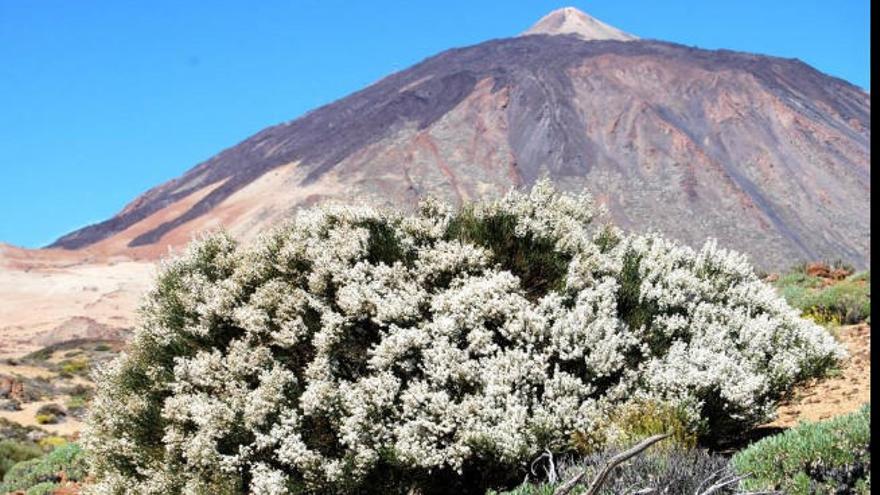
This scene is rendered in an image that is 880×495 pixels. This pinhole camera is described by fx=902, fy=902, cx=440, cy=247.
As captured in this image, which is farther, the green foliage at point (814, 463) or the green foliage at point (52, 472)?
the green foliage at point (52, 472)

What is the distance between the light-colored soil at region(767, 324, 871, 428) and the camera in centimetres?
930

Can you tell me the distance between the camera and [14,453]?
19.7 metres

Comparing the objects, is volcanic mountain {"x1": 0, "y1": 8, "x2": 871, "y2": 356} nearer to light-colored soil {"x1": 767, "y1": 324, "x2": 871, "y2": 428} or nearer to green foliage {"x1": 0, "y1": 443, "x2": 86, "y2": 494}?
green foliage {"x1": 0, "y1": 443, "x2": 86, "y2": 494}

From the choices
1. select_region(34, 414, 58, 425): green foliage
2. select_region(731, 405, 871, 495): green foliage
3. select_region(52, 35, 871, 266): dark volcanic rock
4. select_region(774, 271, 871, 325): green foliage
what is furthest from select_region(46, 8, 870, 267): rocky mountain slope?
select_region(731, 405, 871, 495): green foliage

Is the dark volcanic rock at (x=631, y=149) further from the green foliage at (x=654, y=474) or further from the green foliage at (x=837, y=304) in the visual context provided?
the green foliage at (x=654, y=474)

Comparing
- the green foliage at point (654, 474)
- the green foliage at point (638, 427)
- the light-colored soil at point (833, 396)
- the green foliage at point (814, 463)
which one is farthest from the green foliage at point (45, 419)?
the green foliage at point (814, 463)

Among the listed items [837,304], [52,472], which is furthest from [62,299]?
[837,304]

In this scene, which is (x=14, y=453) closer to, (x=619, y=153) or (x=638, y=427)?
(x=638, y=427)

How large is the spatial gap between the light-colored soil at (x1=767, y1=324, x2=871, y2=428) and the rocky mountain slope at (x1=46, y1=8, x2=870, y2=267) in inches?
2711

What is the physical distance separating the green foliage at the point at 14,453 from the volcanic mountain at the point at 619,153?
6011cm

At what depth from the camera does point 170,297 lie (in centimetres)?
1005

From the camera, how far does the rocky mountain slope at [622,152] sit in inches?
3760

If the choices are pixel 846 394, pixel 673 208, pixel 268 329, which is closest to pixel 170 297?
pixel 268 329

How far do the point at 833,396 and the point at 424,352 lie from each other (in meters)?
5.18
